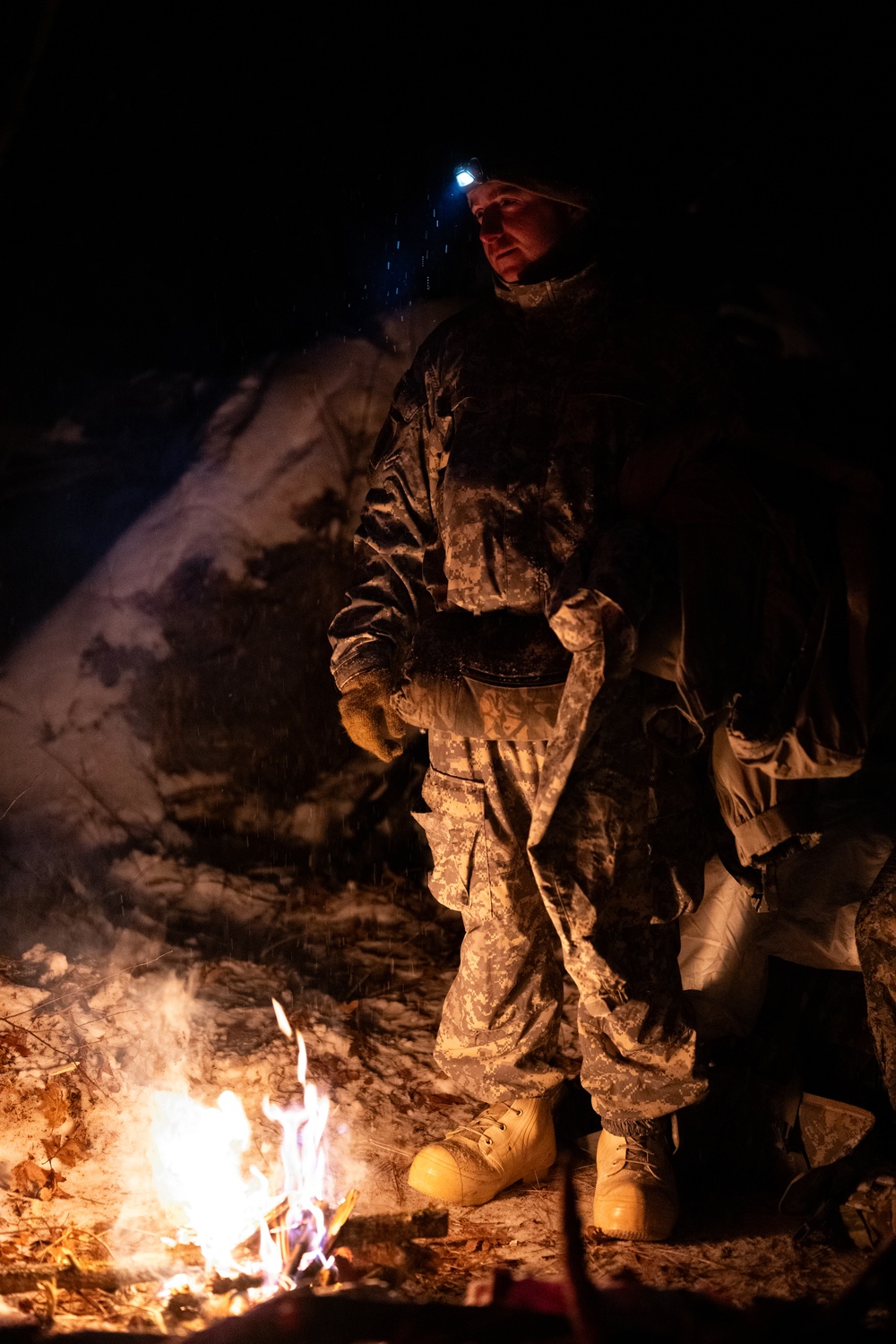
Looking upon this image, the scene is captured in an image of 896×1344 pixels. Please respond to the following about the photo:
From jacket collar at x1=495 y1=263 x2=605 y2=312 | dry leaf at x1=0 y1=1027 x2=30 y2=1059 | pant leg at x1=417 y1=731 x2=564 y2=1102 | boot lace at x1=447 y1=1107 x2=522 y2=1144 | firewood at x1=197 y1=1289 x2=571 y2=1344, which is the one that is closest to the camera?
firewood at x1=197 y1=1289 x2=571 y2=1344

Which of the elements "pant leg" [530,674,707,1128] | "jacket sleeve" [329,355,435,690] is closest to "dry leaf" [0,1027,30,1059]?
"jacket sleeve" [329,355,435,690]

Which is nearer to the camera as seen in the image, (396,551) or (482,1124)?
(396,551)

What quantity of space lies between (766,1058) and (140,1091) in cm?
220

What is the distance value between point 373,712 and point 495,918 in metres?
0.75

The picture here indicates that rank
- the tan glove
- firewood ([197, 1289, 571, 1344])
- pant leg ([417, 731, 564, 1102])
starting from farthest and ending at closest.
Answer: the tan glove < pant leg ([417, 731, 564, 1102]) < firewood ([197, 1289, 571, 1344])

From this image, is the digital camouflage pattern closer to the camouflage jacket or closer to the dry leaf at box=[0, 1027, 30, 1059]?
the camouflage jacket

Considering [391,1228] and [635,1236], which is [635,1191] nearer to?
[635,1236]

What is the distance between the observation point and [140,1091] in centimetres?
352

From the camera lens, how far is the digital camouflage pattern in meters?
2.76

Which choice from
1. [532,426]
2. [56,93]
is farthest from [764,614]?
[56,93]

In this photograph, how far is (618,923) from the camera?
9.39ft

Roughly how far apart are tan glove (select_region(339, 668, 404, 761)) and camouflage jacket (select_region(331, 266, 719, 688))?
5 cm

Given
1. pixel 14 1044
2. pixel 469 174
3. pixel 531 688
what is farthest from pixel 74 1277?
pixel 469 174

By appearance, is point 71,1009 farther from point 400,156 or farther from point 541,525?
point 400,156
